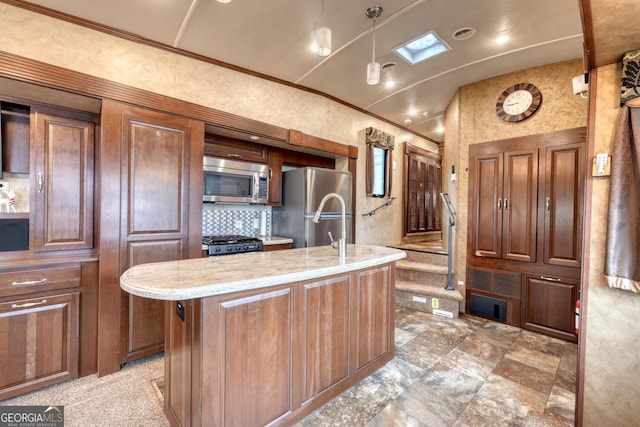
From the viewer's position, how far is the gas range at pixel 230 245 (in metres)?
2.77

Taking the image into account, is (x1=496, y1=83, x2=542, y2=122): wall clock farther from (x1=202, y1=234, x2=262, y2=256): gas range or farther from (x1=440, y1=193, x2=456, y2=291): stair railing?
(x1=202, y1=234, x2=262, y2=256): gas range

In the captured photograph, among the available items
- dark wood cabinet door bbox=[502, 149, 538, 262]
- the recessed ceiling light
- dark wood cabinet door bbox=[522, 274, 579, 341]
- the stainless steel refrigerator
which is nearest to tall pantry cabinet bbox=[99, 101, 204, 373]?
the stainless steel refrigerator

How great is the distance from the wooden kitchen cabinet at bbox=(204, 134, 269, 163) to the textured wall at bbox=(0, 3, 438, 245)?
407mm

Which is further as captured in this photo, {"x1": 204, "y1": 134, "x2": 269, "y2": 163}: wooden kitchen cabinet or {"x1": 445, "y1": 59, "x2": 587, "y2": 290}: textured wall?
{"x1": 204, "y1": 134, "x2": 269, "y2": 163}: wooden kitchen cabinet

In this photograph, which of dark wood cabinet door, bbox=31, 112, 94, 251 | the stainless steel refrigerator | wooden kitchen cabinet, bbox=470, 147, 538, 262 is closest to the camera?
dark wood cabinet door, bbox=31, 112, 94, 251

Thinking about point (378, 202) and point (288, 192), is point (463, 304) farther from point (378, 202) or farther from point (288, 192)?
point (288, 192)

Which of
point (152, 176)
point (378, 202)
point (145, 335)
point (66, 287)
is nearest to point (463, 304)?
point (378, 202)

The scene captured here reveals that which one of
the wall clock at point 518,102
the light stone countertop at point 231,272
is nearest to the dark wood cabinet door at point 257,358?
the light stone countertop at point 231,272

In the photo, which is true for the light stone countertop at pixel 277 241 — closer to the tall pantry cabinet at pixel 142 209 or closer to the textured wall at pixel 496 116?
the tall pantry cabinet at pixel 142 209

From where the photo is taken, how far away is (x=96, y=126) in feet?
7.61

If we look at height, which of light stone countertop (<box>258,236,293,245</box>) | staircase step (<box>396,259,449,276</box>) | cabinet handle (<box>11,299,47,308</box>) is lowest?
staircase step (<box>396,259,449,276</box>)

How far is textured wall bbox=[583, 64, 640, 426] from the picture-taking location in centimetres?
140

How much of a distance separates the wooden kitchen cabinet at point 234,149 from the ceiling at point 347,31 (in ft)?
2.75

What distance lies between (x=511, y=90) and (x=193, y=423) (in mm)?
4404
